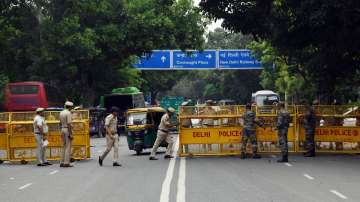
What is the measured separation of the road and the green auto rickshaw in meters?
2.64

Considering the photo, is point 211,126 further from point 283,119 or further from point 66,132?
point 66,132

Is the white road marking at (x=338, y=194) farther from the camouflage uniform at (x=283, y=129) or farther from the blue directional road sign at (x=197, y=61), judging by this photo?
the blue directional road sign at (x=197, y=61)

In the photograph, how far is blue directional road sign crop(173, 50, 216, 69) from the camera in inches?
2312

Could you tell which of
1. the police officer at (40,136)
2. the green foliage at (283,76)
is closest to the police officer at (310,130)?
the police officer at (40,136)

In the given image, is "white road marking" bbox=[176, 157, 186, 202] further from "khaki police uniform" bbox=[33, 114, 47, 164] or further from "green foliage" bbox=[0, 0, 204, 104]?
"green foliage" bbox=[0, 0, 204, 104]

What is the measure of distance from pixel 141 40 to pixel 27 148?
72.0ft

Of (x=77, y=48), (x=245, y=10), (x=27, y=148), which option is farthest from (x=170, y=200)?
(x=77, y=48)

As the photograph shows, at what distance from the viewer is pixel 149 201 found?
12.8m

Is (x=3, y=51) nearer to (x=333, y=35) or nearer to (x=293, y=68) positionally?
(x=293, y=68)

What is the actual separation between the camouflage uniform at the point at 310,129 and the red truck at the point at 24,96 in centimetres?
2002

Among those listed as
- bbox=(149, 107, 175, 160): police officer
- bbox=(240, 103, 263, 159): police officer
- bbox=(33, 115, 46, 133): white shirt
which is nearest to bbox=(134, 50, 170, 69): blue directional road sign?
bbox=(149, 107, 175, 160): police officer

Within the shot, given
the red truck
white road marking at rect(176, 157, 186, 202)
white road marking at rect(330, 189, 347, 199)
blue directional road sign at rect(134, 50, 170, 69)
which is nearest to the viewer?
white road marking at rect(176, 157, 186, 202)

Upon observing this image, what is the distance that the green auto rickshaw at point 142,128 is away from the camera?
25859mm

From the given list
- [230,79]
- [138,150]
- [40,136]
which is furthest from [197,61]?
[230,79]
